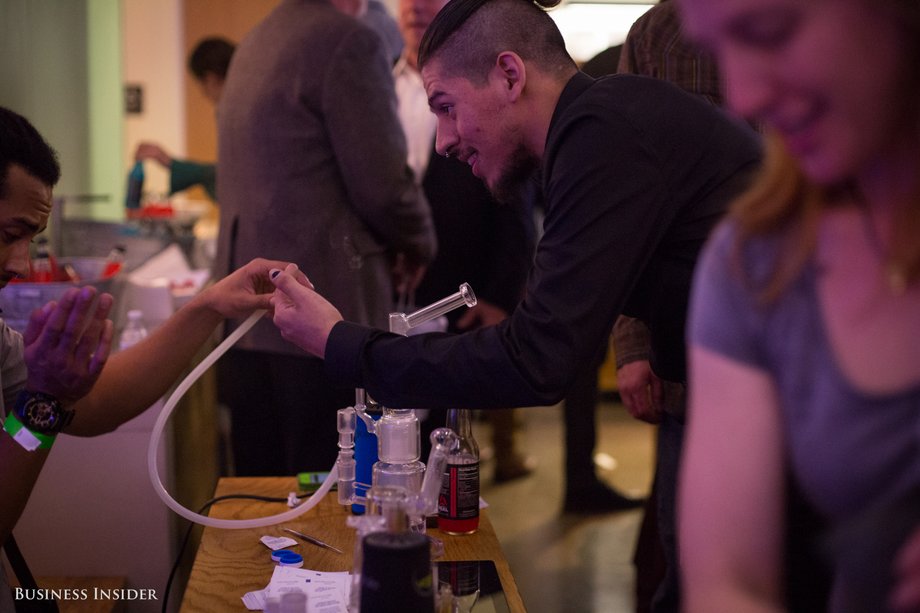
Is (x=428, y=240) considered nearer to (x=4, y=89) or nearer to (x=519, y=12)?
(x=519, y=12)

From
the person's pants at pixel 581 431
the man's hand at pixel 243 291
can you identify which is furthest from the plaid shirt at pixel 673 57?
the person's pants at pixel 581 431

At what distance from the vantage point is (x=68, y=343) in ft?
4.28

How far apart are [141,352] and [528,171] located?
2.46ft

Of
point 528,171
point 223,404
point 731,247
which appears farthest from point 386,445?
point 223,404

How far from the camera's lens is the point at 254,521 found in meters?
1.55

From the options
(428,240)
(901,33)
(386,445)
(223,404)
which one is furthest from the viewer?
(223,404)

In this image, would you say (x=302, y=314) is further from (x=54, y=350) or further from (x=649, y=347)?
(x=649, y=347)

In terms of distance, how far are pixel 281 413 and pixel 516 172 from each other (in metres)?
1.10

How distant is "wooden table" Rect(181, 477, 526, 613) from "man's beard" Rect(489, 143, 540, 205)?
533mm

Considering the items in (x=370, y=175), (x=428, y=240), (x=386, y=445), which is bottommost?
(x=386, y=445)


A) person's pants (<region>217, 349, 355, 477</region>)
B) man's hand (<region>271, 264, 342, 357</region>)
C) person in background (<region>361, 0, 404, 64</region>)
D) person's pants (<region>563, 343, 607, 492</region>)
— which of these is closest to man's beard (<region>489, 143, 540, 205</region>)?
man's hand (<region>271, 264, 342, 357</region>)

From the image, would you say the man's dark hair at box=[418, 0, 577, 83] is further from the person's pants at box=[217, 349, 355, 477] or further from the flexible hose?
the person's pants at box=[217, 349, 355, 477]

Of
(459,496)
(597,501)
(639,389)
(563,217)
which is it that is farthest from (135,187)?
(563,217)

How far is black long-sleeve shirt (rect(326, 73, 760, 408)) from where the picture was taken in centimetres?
125
